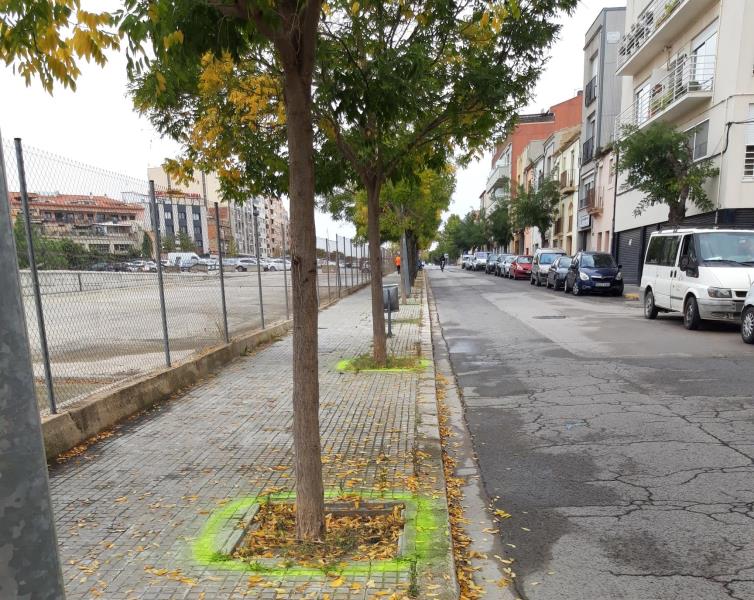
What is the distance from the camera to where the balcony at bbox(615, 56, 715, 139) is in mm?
19438

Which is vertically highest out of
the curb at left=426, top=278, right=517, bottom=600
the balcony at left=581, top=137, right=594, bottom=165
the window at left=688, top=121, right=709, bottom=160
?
the balcony at left=581, top=137, right=594, bottom=165

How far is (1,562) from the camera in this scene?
1348 mm

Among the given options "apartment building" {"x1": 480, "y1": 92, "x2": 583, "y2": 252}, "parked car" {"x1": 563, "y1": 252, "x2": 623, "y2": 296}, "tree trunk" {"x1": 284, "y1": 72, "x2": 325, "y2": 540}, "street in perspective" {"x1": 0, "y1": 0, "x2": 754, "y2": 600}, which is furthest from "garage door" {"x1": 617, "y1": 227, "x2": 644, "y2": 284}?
"tree trunk" {"x1": 284, "y1": 72, "x2": 325, "y2": 540}

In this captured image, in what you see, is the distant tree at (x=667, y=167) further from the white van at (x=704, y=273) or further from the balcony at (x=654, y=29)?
the white van at (x=704, y=273)

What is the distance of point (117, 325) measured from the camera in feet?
22.3

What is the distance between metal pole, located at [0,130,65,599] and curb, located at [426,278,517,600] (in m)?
2.21

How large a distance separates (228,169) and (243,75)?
1.16 m

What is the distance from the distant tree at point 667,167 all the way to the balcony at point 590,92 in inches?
665

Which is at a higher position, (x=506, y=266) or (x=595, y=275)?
(x=595, y=275)

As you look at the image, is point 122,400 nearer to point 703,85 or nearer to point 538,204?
point 703,85

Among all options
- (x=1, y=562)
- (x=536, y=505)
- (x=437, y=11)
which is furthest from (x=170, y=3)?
(x=536, y=505)

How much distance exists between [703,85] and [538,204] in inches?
760

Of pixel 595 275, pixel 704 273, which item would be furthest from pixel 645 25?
pixel 704 273

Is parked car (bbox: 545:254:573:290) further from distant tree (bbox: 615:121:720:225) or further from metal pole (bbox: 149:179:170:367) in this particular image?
metal pole (bbox: 149:179:170:367)
